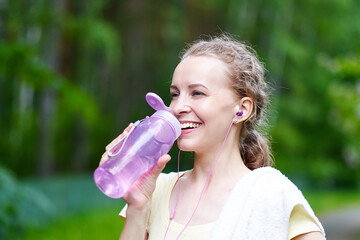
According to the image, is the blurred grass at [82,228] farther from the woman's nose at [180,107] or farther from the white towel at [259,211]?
the white towel at [259,211]

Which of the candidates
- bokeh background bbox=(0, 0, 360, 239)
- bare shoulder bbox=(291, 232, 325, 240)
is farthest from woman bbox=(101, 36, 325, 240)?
bokeh background bbox=(0, 0, 360, 239)

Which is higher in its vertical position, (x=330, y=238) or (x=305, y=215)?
(x=305, y=215)

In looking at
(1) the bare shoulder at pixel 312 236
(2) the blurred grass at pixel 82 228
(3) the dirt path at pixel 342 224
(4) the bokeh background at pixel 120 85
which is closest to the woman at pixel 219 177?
(1) the bare shoulder at pixel 312 236

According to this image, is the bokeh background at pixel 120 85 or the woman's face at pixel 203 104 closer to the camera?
the woman's face at pixel 203 104

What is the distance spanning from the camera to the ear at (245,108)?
7.27 feet

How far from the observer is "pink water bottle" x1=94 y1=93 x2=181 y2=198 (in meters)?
2.03

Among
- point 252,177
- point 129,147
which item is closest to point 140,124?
point 129,147

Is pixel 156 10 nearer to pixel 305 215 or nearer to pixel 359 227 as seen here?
pixel 359 227

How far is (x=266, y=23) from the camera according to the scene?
703 inches

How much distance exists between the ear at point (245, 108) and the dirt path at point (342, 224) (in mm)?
9640

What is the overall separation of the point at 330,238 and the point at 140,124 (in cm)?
997

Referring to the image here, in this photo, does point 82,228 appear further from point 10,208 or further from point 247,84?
point 247,84

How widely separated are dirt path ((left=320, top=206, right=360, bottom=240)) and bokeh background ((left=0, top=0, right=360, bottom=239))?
0.25 m

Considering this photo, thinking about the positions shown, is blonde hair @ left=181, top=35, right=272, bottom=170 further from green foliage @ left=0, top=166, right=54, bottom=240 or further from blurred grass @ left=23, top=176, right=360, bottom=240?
blurred grass @ left=23, top=176, right=360, bottom=240
